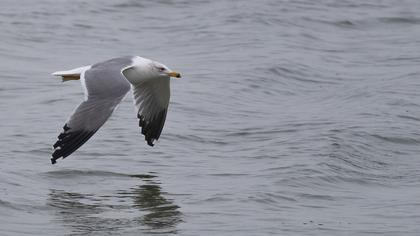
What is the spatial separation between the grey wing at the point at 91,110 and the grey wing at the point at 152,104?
1.06 metres

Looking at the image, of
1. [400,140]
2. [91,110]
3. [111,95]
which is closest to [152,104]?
[111,95]

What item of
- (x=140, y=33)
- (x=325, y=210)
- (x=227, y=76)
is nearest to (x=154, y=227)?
(x=325, y=210)

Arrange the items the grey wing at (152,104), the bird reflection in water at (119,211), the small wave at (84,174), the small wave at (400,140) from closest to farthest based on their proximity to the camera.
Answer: the bird reflection in water at (119,211), the small wave at (84,174), the grey wing at (152,104), the small wave at (400,140)

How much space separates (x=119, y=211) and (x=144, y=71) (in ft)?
4.85

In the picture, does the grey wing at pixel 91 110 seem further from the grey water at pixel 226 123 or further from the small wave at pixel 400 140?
the small wave at pixel 400 140

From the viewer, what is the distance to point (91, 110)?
7.41m

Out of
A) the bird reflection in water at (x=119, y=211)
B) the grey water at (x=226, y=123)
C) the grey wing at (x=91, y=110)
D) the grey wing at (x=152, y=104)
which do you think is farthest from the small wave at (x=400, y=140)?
the grey wing at (x=91, y=110)

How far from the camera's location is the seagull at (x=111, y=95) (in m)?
7.27

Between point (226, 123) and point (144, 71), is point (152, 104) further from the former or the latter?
point (226, 123)

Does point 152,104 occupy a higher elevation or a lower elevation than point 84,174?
higher

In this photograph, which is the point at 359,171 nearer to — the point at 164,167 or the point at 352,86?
the point at 164,167

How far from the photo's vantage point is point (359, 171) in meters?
9.06

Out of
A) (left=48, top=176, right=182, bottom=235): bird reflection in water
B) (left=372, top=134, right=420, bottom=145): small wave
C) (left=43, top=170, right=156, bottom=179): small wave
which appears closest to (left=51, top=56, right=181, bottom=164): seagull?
(left=48, top=176, right=182, bottom=235): bird reflection in water

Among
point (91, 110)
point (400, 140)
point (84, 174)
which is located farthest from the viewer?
point (400, 140)
